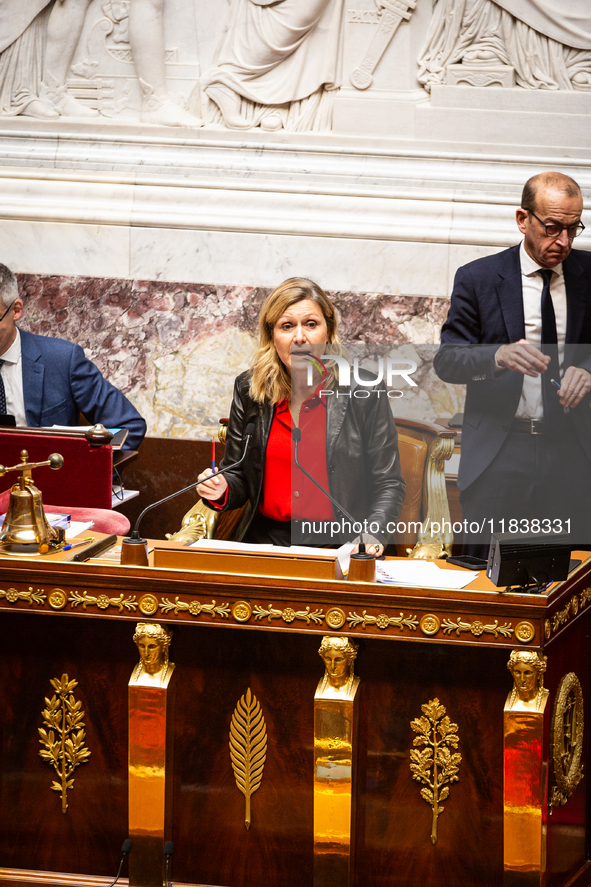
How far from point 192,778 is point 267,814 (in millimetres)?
187

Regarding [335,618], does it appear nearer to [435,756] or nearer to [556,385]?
[435,756]

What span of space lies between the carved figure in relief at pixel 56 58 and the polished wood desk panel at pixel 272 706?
8.87 ft

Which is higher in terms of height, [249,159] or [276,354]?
[249,159]

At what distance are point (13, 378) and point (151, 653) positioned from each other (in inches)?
75.3

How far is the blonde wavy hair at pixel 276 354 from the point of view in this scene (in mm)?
2760

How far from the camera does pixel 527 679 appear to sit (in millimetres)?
1952

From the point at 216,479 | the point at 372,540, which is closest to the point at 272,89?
the point at 216,479

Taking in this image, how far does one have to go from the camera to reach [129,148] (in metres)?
4.23

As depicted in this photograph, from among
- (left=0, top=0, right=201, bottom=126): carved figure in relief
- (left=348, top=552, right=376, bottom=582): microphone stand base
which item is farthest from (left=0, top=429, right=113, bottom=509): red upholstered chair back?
(left=0, top=0, right=201, bottom=126): carved figure in relief

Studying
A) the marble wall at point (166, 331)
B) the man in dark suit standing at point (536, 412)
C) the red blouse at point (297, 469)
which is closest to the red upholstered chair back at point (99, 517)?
the red blouse at point (297, 469)

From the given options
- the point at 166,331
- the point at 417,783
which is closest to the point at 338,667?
the point at 417,783

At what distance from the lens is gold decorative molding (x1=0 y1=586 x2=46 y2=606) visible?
2.17 m

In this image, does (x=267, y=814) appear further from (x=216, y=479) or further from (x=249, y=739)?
(x=216, y=479)

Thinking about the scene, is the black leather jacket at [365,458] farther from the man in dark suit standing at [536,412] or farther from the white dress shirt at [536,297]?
the white dress shirt at [536,297]
